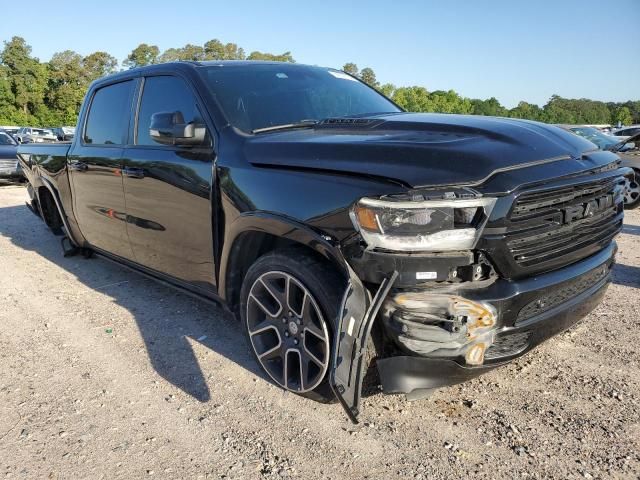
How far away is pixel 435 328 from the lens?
2.18m

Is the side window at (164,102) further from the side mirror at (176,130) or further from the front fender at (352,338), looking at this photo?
the front fender at (352,338)

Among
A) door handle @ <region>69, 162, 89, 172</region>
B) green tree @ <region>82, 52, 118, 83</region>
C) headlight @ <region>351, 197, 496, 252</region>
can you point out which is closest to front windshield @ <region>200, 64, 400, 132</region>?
headlight @ <region>351, 197, 496, 252</region>

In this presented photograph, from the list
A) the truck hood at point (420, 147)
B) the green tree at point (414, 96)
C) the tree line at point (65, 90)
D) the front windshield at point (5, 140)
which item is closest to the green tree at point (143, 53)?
the tree line at point (65, 90)

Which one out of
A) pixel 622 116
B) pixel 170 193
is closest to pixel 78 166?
pixel 170 193

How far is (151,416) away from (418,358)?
1.49 m

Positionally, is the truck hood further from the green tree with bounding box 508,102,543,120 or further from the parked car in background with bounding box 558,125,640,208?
the green tree with bounding box 508,102,543,120

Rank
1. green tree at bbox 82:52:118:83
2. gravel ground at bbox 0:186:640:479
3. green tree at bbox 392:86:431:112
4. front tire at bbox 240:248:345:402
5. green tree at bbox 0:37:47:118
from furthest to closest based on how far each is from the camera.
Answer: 1. green tree at bbox 82:52:118:83
2. green tree at bbox 0:37:47:118
3. green tree at bbox 392:86:431:112
4. front tire at bbox 240:248:345:402
5. gravel ground at bbox 0:186:640:479

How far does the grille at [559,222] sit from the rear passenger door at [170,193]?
176 centimetres

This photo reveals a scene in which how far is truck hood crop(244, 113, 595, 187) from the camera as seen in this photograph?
2209 mm

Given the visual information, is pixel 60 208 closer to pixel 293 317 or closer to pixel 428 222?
pixel 293 317

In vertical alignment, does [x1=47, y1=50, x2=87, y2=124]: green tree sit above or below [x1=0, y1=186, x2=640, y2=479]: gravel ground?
above

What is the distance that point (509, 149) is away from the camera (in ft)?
7.81

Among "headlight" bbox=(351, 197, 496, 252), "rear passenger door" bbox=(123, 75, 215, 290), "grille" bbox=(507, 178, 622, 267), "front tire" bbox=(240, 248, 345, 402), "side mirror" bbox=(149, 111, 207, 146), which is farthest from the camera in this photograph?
"rear passenger door" bbox=(123, 75, 215, 290)

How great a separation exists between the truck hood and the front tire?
20.4 inches
